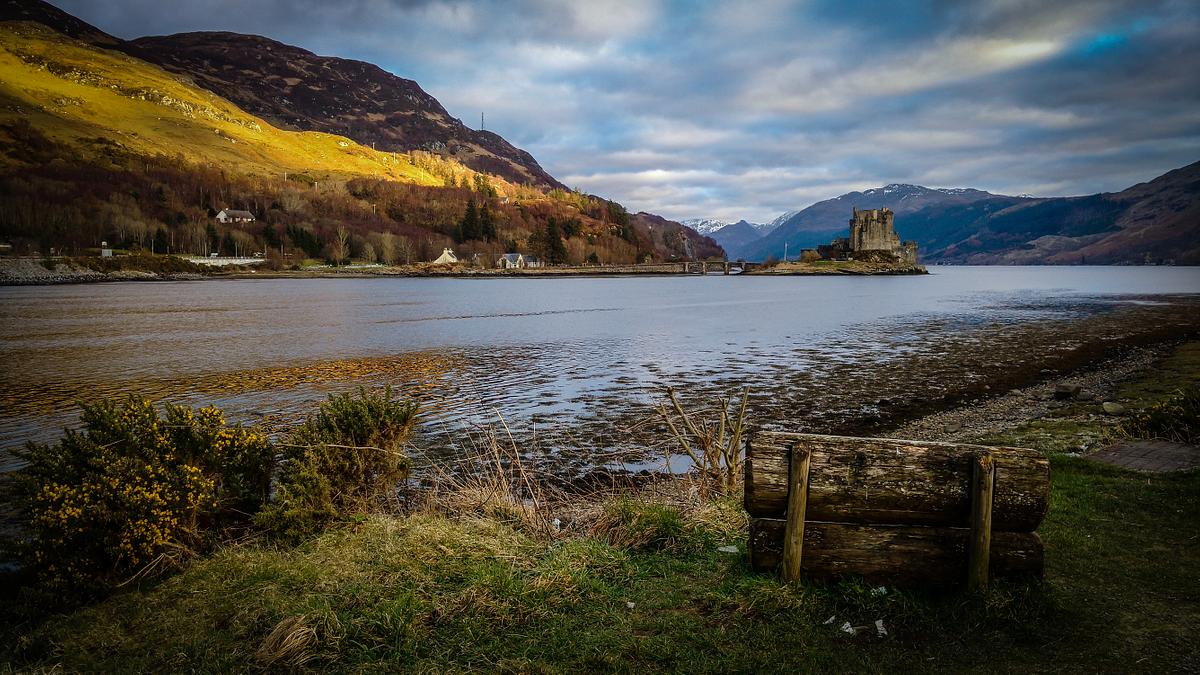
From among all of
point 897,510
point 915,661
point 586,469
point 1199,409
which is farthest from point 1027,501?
point 1199,409

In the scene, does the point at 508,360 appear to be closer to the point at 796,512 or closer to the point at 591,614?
the point at 591,614

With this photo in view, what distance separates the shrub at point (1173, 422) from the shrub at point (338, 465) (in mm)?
15528

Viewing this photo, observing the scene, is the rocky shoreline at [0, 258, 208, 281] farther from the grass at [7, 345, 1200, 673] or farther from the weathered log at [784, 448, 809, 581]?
the weathered log at [784, 448, 809, 581]

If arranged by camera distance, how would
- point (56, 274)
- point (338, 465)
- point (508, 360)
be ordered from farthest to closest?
point (56, 274)
point (508, 360)
point (338, 465)

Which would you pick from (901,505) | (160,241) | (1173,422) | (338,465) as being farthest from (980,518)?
(160,241)

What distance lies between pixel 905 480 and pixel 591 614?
3.43 meters

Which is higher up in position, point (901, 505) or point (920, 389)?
point (901, 505)

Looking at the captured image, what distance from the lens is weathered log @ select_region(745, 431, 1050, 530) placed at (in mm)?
6039

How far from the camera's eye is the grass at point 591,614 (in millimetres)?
5551

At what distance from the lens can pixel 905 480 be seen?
20.0 ft

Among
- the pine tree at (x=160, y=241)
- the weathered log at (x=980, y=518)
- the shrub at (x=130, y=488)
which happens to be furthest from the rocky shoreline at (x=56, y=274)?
the weathered log at (x=980, y=518)

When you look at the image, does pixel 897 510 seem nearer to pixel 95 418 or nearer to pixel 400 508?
pixel 400 508

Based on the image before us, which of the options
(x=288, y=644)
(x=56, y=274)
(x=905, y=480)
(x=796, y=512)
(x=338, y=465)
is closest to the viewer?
(x=288, y=644)

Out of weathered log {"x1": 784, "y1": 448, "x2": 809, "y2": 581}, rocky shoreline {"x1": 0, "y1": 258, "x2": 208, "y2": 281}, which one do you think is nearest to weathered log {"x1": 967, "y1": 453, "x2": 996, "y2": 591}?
weathered log {"x1": 784, "y1": 448, "x2": 809, "y2": 581}
